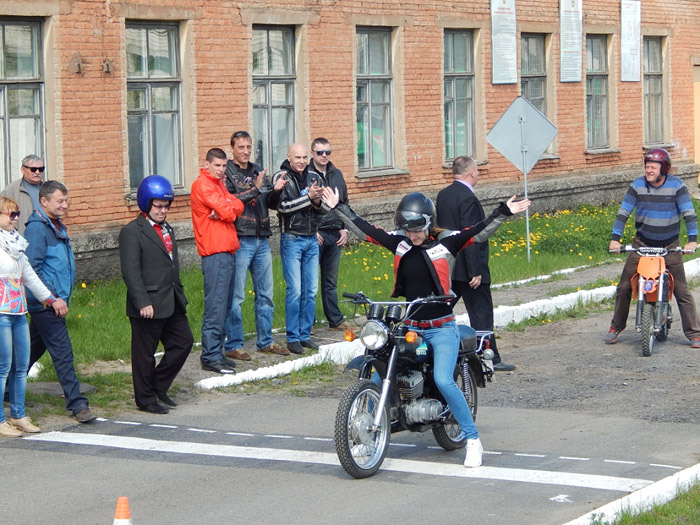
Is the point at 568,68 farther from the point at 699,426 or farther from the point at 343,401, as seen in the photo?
the point at 343,401

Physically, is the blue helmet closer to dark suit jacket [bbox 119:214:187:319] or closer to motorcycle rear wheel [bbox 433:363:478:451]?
dark suit jacket [bbox 119:214:187:319]

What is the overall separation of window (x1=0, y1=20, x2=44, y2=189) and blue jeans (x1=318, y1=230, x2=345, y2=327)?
471 cm

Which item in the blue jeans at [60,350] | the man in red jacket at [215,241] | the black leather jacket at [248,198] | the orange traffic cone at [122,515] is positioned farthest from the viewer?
the black leather jacket at [248,198]

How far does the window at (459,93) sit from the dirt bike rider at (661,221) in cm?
1033

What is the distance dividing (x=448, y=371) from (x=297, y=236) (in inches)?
166

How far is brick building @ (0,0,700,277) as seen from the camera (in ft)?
51.5

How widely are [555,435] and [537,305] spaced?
5928 mm

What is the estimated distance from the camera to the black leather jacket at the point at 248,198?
11.3 meters

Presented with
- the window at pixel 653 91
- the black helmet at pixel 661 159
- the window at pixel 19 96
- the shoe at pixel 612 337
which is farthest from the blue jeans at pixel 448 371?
the window at pixel 653 91

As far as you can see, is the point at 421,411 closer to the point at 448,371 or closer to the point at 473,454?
the point at 448,371

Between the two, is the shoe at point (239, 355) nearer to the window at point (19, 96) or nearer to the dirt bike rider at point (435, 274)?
the dirt bike rider at point (435, 274)

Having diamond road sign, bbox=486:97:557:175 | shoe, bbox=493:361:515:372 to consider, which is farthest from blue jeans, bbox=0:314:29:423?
diamond road sign, bbox=486:97:557:175

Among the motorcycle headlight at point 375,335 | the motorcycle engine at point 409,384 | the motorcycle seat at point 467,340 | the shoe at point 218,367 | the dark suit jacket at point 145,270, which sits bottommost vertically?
the shoe at point 218,367

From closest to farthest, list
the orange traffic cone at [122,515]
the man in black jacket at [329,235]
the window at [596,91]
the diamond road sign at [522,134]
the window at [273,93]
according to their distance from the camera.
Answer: the orange traffic cone at [122,515] < the man in black jacket at [329,235] < the diamond road sign at [522,134] < the window at [273,93] < the window at [596,91]
